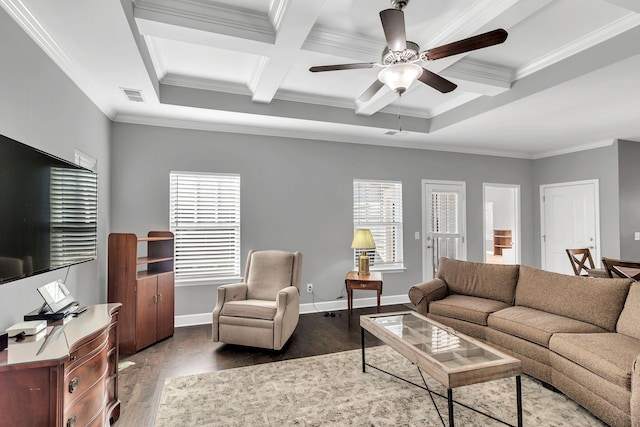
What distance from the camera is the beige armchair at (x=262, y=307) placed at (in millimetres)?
3305

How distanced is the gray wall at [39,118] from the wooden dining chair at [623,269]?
16.0 feet

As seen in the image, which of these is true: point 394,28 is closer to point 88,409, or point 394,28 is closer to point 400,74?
point 400,74

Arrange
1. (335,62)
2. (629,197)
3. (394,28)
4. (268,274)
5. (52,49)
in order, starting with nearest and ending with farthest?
(394,28) → (52,49) → (335,62) → (268,274) → (629,197)

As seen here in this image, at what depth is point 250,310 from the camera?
335cm

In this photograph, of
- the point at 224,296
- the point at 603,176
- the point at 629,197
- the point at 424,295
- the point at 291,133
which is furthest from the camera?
the point at 603,176

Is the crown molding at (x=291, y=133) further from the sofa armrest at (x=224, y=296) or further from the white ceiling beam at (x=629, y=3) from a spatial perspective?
the white ceiling beam at (x=629, y=3)

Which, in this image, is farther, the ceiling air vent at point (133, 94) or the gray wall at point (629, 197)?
the gray wall at point (629, 197)

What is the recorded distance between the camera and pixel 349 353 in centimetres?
332

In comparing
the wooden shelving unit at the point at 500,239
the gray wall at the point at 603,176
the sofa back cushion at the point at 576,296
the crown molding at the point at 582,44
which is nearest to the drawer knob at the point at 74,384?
the sofa back cushion at the point at 576,296

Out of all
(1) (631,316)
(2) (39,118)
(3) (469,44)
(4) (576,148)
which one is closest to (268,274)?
(2) (39,118)

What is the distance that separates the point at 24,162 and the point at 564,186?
23.7 ft

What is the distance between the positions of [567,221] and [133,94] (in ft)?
22.5

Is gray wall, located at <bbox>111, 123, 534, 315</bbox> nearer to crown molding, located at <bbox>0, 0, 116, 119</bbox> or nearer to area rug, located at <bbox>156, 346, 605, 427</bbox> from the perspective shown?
crown molding, located at <bbox>0, 0, 116, 119</bbox>

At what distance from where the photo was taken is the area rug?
2.21 metres
